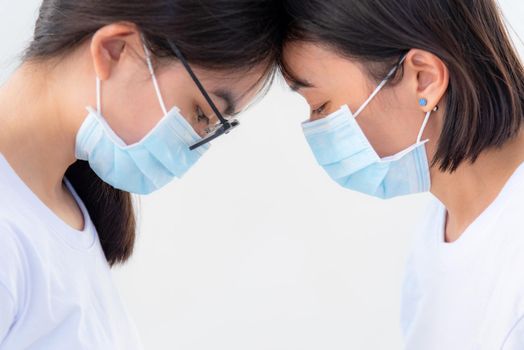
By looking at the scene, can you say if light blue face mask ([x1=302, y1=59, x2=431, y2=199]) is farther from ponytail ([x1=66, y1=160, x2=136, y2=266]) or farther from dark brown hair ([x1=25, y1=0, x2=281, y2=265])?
ponytail ([x1=66, y1=160, x2=136, y2=266])

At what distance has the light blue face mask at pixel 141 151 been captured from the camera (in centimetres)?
120

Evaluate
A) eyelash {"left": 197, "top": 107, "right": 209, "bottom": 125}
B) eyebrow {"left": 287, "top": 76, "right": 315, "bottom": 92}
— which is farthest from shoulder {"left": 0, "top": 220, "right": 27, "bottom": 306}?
eyebrow {"left": 287, "top": 76, "right": 315, "bottom": 92}

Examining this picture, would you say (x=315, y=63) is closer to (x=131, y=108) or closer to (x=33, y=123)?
(x=131, y=108)

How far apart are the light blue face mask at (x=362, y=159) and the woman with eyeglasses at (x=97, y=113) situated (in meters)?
0.13

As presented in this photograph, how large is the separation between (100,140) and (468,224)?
1.93 feet

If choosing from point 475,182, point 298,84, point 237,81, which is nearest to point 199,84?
point 237,81

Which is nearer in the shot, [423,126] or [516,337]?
[516,337]

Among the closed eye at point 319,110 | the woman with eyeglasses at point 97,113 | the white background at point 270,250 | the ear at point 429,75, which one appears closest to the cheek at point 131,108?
the woman with eyeglasses at point 97,113

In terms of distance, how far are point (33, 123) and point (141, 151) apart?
0.52ft

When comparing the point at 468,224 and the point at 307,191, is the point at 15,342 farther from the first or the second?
the point at 307,191

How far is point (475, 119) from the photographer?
1219mm

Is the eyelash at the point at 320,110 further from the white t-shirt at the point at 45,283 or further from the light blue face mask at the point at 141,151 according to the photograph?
the white t-shirt at the point at 45,283

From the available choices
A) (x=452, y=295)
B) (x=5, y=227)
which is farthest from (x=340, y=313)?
(x=5, y=227)

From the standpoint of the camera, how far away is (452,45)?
1180mm
